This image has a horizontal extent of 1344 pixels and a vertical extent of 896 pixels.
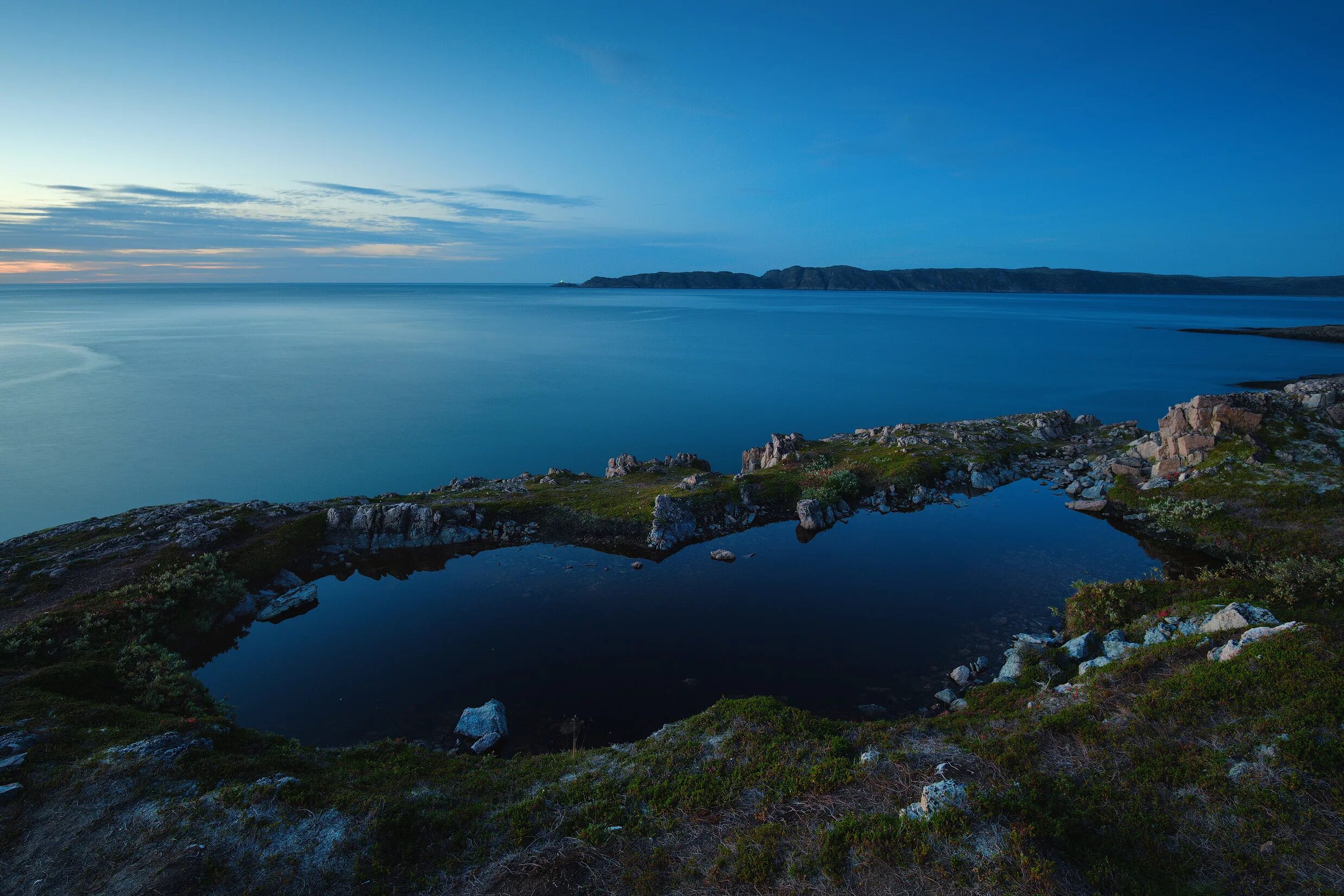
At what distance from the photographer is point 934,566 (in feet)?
113

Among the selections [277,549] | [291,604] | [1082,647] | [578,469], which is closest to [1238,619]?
[1082,647]

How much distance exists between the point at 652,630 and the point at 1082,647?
1823cm

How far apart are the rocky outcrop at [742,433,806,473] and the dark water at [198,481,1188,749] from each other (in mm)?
11904

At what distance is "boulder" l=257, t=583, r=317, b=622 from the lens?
31.0 metres

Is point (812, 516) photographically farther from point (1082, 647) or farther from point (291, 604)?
point (291, 604)

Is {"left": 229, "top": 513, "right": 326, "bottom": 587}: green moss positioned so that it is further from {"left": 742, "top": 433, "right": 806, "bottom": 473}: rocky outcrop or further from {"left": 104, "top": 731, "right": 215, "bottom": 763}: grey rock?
{"left": 742, "top": 433, "right": 806, "bottom": 473}: rocky outcrop

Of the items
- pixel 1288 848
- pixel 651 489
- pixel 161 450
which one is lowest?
pixel 161 450

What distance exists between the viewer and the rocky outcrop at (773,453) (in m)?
50.3

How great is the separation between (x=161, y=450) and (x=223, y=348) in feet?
301

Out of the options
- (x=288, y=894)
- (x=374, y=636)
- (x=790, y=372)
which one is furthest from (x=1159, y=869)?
(x=790, y=372)

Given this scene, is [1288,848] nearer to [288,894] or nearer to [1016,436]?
[288,894]

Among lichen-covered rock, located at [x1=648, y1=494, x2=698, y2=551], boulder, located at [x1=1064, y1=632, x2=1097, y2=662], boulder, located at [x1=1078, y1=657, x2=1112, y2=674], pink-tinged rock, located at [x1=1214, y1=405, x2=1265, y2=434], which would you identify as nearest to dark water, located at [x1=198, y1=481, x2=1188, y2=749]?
lichen-covered rock, located at [x1=648, y1=494, x2=698, y2=551]

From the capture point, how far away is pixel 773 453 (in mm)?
51062

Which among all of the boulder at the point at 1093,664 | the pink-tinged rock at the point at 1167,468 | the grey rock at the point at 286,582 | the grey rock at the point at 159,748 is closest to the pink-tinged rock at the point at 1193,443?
the pink-tinged rock at the point at 1167,468
